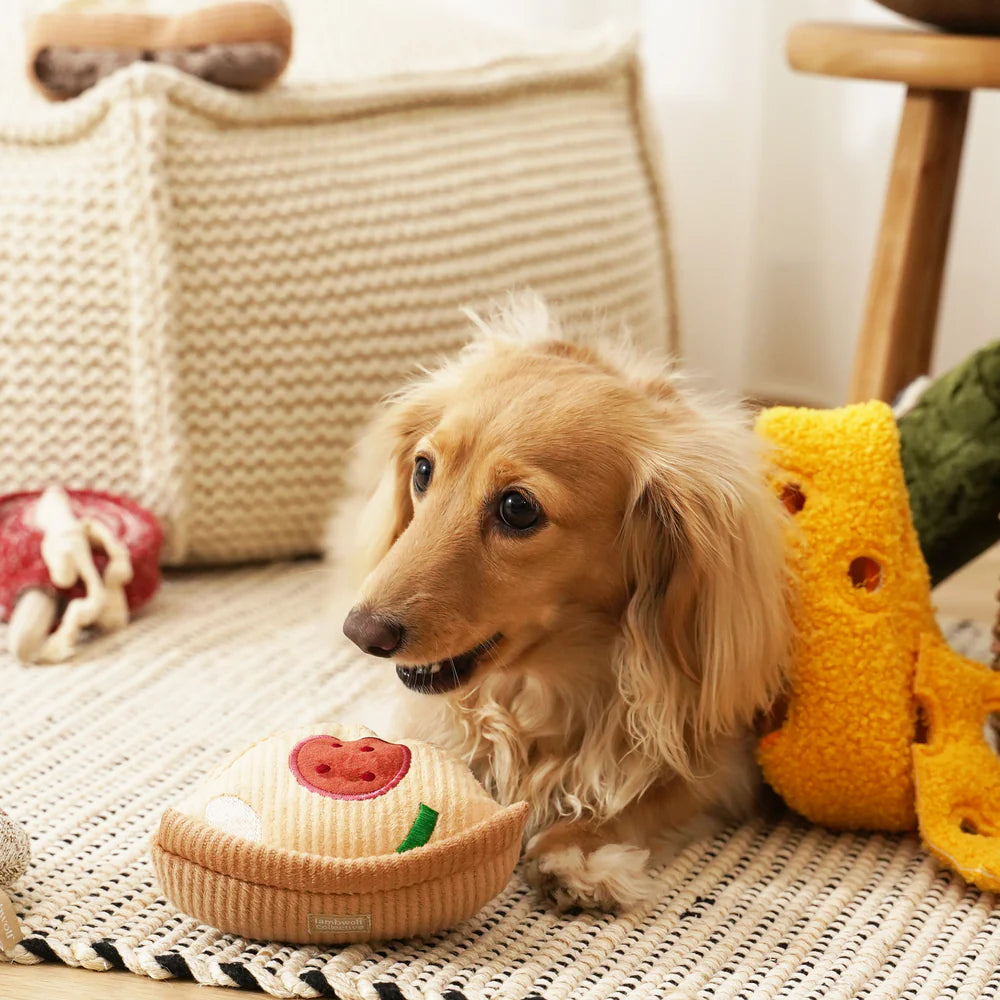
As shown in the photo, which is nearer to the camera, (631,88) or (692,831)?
(692,831)

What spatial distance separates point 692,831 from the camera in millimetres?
1319

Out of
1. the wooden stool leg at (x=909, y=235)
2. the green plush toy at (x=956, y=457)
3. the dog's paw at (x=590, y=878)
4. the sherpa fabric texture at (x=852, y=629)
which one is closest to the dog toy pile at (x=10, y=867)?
the dog's paw at (x=590, y=878)

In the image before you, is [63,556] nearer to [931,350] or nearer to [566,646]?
[566,646]

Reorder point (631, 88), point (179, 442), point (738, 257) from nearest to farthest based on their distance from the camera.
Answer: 1. point (179, 442)
2. point (631, 88)
3. point (738, 257)

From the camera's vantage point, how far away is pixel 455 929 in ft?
3.72

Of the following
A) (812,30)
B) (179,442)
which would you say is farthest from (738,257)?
(179,442)

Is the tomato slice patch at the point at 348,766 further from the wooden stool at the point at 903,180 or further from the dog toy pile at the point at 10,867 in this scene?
the wooden stool at the point at 903,180

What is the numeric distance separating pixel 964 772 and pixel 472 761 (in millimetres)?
434

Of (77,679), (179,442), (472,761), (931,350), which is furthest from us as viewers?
(931,350)

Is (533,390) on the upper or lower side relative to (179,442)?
upper

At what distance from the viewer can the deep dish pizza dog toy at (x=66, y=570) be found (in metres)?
1.63

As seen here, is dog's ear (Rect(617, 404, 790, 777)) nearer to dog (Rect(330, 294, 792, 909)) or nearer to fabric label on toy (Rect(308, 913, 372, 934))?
dog (Rect(330, 294, 792, 909))

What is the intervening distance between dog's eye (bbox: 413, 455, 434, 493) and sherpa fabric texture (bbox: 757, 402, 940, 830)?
0.33 metres

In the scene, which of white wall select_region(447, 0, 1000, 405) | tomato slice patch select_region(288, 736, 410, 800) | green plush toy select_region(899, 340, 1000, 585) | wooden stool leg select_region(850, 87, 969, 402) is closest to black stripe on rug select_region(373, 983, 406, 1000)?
tomato slice patch select_region(288, 736, 410, 800)
